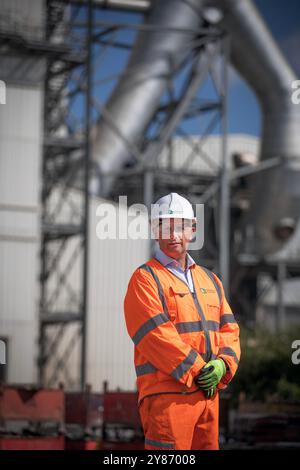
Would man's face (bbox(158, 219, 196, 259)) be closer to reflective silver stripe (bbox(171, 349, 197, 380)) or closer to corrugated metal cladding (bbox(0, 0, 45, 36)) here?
reflective silver stripe (bbox(171, 349, 197, 380))

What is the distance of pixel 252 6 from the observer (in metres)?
28.0

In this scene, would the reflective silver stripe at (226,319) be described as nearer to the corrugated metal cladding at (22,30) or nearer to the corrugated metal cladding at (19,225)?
the corrugated metal cladding at (19,225)

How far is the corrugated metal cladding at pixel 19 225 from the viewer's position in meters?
19.7

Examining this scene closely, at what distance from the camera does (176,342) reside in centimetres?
416

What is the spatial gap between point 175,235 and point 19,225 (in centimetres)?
1612

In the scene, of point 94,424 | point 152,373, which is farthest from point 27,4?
point 152,373

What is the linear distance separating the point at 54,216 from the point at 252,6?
9572 mm

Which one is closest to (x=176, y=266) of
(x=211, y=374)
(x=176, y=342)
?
(x=176, y=342)

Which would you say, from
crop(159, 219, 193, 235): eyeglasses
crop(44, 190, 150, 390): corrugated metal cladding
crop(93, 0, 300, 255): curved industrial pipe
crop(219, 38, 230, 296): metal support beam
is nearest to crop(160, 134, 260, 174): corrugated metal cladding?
crop(93, 0, 300, 255): curved industrial pipe

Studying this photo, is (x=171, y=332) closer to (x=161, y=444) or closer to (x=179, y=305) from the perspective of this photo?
(x=179, y=305)

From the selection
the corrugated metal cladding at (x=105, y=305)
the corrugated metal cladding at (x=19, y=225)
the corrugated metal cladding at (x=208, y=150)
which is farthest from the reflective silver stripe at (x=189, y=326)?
the corrugated metal cladding at (x=208, y=150)

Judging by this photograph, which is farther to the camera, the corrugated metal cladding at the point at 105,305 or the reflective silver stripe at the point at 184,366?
the corrugated metal cladding at the point at 105,305

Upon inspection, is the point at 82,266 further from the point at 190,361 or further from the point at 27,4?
the point at 190,361

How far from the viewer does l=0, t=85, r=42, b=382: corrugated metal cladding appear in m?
19.7
